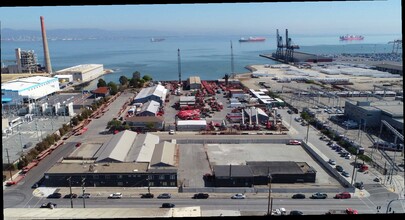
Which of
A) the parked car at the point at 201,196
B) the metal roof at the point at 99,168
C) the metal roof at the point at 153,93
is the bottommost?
the parked car at the point at 201,196

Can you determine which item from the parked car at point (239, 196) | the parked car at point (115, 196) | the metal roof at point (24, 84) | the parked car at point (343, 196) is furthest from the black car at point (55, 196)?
the metal roof at point (24, 84)

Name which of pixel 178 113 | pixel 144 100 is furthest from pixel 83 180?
pixel 144 100

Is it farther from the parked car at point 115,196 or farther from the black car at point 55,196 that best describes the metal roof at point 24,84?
the parked car at point 115,196

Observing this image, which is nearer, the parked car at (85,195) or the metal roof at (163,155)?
the parked car at (85,195)

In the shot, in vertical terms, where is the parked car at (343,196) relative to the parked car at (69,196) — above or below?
below

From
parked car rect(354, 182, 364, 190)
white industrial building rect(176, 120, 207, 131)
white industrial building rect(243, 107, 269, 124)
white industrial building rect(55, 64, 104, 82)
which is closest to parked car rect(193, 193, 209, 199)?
parked car rect(354, 182, 364, 190)

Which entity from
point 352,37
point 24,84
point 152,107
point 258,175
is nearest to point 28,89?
point 24,84

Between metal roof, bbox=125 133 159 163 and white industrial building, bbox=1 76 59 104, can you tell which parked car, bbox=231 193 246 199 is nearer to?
metal roof, bbox=125 133 159 163

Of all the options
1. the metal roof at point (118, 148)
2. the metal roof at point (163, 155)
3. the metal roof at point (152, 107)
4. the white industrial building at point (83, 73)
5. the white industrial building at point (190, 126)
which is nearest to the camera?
the metal roof at point (163, 155)
